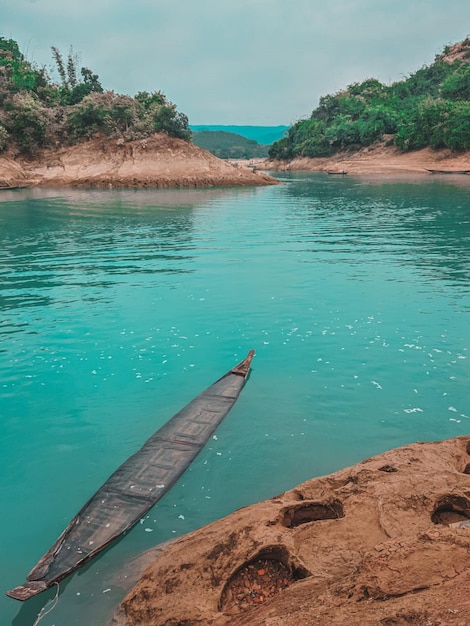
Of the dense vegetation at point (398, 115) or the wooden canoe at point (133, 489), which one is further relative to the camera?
the dense vegetation at point (398, 115)

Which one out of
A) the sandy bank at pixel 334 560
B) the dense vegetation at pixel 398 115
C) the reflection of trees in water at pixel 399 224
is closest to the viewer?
the sandy bank at pixel 334 560

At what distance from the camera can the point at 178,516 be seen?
23.2ft

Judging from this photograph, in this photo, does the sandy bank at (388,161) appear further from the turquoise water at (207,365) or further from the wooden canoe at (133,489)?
the wooden canoe at (133,489)

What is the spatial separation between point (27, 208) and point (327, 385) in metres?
38.6

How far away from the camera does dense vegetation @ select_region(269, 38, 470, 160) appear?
80500mm

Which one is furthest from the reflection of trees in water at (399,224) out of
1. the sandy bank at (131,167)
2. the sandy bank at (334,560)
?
the sandy bank at (131,167)

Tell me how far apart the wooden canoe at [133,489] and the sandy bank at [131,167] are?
58.4 metres

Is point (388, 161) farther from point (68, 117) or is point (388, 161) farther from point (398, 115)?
point (68, 117)

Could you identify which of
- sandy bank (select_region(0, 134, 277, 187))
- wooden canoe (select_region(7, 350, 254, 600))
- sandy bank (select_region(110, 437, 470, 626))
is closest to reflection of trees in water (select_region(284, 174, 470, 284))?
wooden canoe (select_region(7, 350, 254, 600))

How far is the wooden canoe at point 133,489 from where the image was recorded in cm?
585

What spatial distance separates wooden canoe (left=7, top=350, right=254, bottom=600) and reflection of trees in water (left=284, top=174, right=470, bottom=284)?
13.7 metres

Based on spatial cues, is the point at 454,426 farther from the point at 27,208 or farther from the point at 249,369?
the point at 27,208

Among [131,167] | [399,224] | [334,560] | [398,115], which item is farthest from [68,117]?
[334,560]

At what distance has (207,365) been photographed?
1211 cm
